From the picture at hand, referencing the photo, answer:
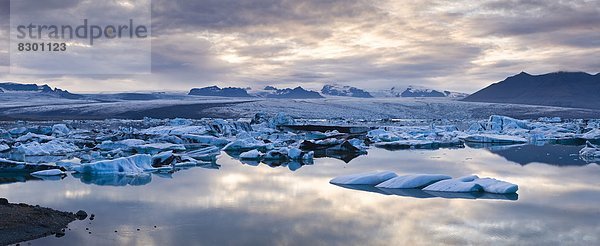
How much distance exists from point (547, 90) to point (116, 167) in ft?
446

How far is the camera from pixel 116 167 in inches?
592

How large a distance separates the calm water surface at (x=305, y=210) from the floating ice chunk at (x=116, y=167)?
0.56m

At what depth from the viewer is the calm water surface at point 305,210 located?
819 cm

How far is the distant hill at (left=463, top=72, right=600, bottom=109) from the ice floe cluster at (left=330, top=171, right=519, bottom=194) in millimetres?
112332

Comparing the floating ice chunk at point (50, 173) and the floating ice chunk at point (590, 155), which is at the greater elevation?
the floating ice chunk at point (590, 155)

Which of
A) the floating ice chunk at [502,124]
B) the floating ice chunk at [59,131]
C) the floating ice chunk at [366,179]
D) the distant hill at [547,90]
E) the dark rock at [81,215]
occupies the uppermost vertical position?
the distant hill at [547,90]

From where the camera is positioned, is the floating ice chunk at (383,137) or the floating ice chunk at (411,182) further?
the floating ice chunk at (383,137)

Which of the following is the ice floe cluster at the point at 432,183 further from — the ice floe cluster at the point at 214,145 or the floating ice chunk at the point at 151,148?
the floating ice chunk at the point at 151,148

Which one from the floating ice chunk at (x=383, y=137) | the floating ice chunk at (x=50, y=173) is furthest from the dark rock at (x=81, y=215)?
the floating ice chunk at (x=383, y=137)

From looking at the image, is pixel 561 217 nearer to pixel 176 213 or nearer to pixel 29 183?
pixel 176 213

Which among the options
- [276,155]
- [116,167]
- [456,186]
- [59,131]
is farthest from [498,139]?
[59,131]

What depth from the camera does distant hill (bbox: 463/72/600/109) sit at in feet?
401

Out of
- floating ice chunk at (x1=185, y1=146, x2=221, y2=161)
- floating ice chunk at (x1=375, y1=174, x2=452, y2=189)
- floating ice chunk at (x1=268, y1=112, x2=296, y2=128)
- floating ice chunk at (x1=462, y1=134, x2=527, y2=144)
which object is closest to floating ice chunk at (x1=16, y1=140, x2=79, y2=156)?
floating ice chunk at (x1=185, y1=146, x2=221, y2=161)

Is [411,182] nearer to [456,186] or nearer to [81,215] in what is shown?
[456,186]
